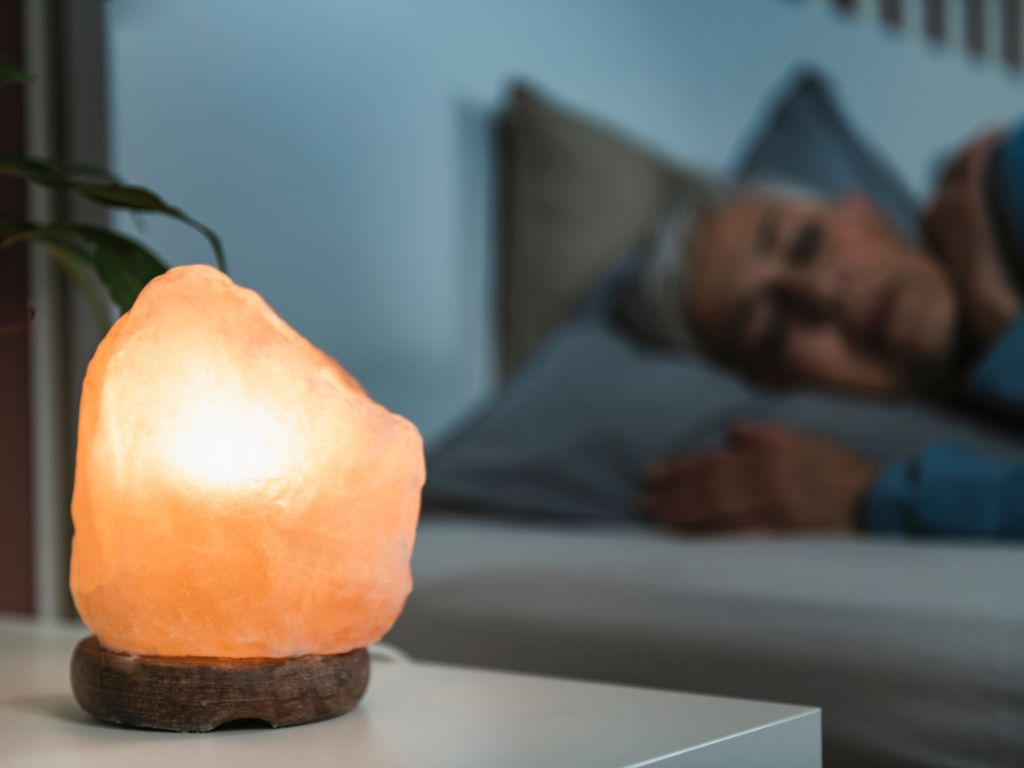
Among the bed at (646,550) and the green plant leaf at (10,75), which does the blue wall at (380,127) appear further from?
the green plant leaf at (10,75)

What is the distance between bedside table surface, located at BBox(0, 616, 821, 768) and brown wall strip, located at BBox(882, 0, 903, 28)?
96.7 inches

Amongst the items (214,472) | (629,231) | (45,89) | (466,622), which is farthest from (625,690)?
(629,231)

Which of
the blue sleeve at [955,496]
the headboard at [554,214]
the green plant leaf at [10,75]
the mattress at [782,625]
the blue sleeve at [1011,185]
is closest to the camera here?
the green plant leaf at [10,75]

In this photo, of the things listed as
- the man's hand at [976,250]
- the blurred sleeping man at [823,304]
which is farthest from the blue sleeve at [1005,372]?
the man's hand at [976,250]

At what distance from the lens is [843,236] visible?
1602 mm

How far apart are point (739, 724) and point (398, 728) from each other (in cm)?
15

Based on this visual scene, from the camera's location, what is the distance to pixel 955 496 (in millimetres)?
1188

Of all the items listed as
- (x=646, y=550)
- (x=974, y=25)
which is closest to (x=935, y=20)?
(x=974, y=25)

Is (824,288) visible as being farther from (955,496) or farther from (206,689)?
(206,689)

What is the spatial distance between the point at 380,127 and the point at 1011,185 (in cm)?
86

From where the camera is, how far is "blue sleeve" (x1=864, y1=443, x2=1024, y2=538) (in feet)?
3.86

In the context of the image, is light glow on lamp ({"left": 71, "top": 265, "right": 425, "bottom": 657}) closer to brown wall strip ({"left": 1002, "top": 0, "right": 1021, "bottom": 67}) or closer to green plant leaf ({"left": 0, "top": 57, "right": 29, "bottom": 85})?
green plant leaf ({"left": 0, "top": 57, "right": 29, "bottom": 85})

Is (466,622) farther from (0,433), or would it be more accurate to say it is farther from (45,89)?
(45,89)

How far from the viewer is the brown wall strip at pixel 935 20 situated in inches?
114
